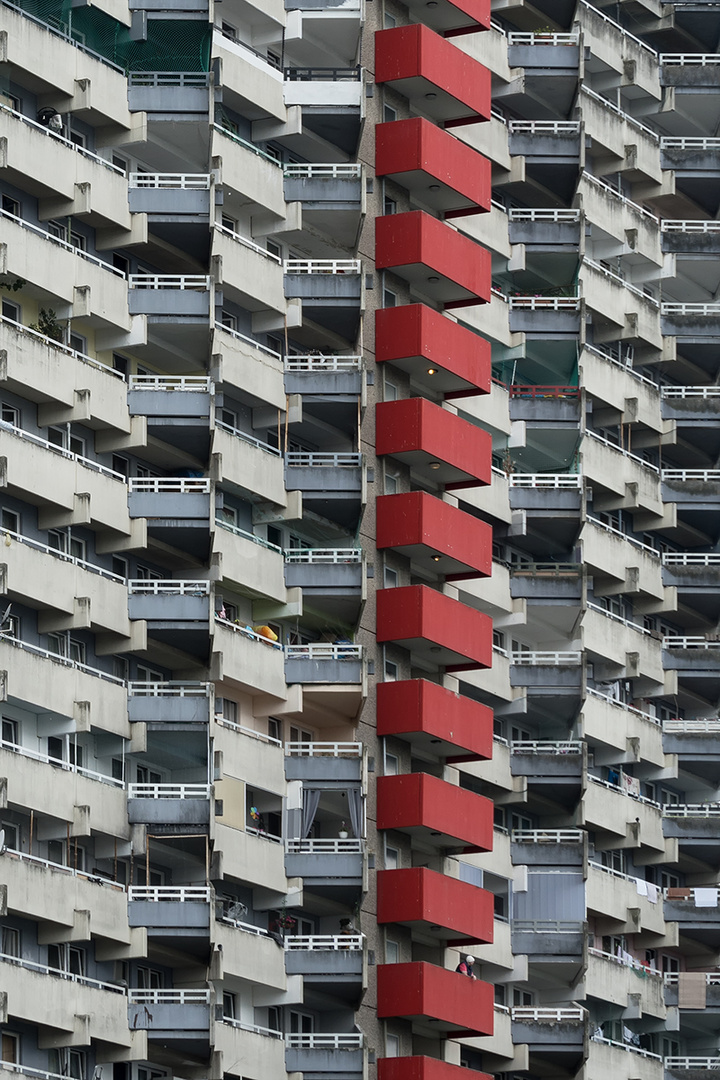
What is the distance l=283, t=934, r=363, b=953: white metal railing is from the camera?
346 ft

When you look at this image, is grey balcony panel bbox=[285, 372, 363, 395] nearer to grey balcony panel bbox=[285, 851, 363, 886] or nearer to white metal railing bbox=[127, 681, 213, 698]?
white metal railing bbox=[127, 681, 213, 698]

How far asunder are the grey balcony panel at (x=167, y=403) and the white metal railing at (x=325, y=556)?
21.1ft

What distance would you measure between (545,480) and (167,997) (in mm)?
29813

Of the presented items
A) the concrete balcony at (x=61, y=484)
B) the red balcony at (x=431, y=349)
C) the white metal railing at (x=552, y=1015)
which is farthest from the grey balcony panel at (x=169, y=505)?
the white metal railing at (x=552, y=1015)

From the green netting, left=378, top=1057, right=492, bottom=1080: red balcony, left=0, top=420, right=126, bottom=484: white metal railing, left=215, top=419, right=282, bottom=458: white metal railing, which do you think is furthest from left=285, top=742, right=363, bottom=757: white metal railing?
Answer: the green netting

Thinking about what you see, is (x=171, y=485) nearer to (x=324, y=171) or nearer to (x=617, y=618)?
(x=324, y=171)

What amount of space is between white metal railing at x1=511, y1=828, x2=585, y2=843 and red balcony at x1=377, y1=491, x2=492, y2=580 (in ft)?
32.3

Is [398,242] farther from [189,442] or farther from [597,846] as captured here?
[597,846]

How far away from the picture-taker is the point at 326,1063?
10444cm

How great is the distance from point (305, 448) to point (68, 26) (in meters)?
16.2

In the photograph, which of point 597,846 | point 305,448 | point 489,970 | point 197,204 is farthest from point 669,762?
point 197,204

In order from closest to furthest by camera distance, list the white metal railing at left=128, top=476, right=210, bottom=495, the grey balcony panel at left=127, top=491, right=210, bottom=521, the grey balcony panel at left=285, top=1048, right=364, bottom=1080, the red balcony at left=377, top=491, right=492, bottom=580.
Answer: the grey balcony panel at left=127, top=491, right=210, bottom=521 → the grey balcony panel at left=285, top=1048, right=364, bottom=1080 → the white metal railing at left=128, top=476, right=210, bottom=495 → the red balcony at left=377, top=491, right=492, bottom=580

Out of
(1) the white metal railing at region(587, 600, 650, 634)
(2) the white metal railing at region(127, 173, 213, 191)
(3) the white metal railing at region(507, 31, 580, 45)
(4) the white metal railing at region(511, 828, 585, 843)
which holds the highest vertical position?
(3) the white metal railing at region(507, 31, 580, 45)

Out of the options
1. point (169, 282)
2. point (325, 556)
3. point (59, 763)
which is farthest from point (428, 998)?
point (169, 282)
